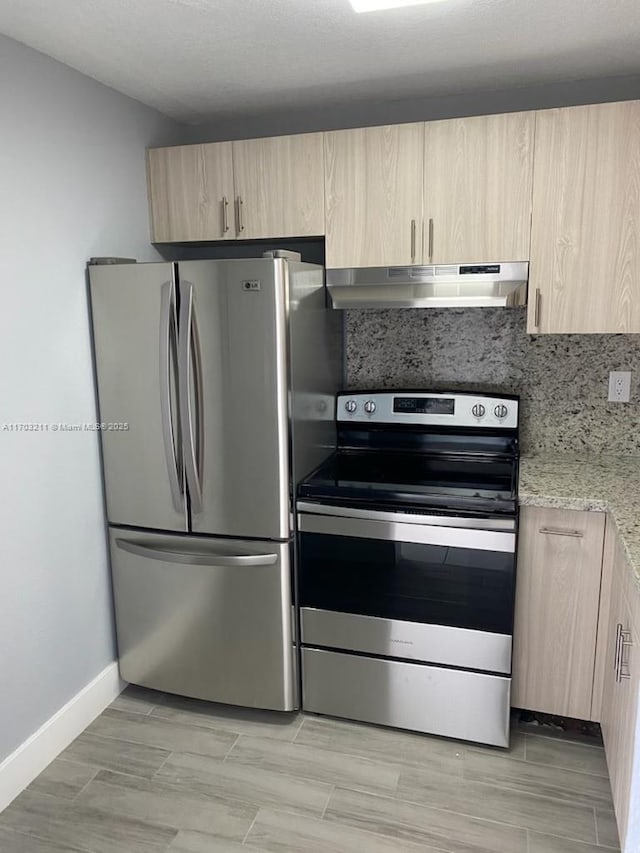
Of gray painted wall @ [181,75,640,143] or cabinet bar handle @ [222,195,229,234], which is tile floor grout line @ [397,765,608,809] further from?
gray painted wall @ [181,75,640,143]

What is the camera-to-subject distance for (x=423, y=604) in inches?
88.7

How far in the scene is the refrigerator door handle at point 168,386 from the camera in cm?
223

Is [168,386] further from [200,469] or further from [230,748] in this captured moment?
[230,748]

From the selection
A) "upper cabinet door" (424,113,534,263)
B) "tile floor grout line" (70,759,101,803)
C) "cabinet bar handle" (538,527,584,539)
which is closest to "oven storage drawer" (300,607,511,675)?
"cabinet bar handle" (538,527,584,539)

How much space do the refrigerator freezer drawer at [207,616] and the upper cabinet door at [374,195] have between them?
3.81ft

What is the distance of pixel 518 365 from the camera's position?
8.72 ft

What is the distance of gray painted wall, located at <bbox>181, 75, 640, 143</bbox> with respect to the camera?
A: 242cm

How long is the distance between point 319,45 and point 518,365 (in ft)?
4.64

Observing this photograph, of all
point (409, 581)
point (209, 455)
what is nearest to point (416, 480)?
point (409, 581)

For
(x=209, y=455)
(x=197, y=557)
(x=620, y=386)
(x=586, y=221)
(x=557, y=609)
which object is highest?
(x=586, y=221)

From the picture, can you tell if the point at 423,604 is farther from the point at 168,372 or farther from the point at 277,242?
the point at 277,242

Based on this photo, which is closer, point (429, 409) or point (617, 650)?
point (617, 650)

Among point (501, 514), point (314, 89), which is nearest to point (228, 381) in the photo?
point (501, 514)

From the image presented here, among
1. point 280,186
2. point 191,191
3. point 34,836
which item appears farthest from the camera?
point 191,191
